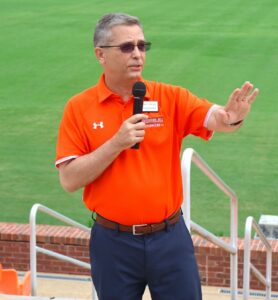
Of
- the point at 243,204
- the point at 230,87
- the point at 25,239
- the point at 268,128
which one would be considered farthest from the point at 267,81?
the point at 25,239

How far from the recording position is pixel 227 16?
2306 cm

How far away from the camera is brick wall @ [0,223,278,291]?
24.1ft

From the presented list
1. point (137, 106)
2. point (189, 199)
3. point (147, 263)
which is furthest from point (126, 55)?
point (147, 263)

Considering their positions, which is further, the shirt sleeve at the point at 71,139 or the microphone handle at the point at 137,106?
the shirt sleeve at the point at 71,139

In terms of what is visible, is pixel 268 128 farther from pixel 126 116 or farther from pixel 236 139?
pixel 126 116

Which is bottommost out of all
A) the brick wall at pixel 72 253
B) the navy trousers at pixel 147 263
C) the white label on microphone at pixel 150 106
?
the brick wall at pixel 72 253

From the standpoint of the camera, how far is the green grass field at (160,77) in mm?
9461

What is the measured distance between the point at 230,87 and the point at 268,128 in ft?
9.34

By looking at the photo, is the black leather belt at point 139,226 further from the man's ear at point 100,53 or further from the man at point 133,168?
the man's ear at point 100,53

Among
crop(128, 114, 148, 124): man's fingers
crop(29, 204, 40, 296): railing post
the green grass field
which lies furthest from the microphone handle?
the green grass field

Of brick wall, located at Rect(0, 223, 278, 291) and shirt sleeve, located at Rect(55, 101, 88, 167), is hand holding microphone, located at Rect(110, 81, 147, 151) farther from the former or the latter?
brick wall, located at Rect(0, 223, 278, 291)

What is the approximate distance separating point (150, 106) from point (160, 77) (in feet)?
39.9

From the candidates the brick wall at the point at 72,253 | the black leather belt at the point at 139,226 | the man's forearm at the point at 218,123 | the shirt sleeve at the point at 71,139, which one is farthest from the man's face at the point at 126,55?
the brick wall at the point at 72,253

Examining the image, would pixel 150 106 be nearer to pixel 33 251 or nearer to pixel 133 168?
pixel 133 168
